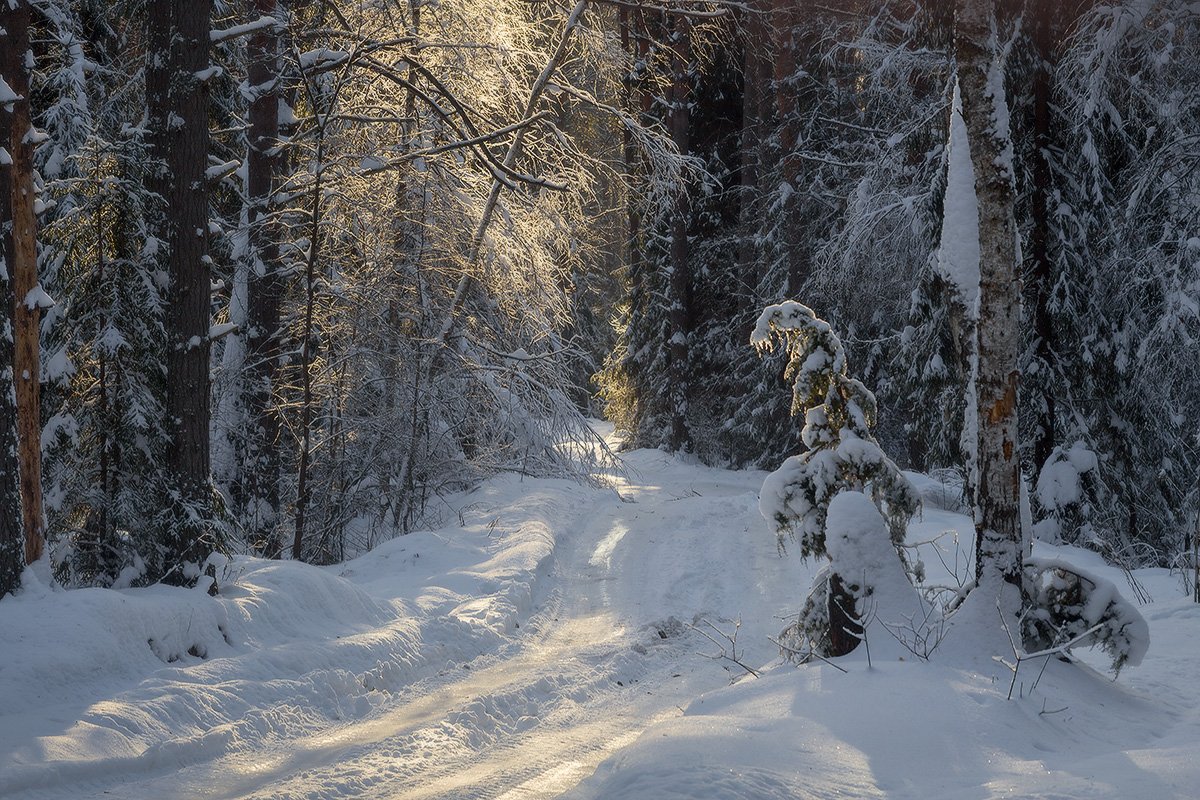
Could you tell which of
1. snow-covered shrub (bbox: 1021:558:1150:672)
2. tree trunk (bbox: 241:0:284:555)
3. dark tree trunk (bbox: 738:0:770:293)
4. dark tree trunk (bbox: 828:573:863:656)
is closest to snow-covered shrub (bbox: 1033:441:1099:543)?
snow-covered shrub (bbox: 1021:558:1150:672)

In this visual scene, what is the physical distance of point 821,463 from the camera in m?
7.07

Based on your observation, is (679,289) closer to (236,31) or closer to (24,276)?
(236,31)

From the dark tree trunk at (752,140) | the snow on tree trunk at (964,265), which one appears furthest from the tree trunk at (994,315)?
the dark tree trunk at (752,140)

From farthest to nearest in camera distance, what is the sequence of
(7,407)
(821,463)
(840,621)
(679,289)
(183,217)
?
(679,289) < (183,217) < (821,463) < (840,621) < (7,407)

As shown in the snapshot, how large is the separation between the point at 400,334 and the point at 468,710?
6867 mm

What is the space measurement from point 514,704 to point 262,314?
8.42m

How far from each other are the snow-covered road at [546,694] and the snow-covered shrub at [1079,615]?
7.39 ft

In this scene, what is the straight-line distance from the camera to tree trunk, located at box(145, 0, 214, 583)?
8031 millimetres

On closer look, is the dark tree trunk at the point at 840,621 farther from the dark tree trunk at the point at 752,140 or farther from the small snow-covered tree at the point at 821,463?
the dark tree trunk at the point at 752,140

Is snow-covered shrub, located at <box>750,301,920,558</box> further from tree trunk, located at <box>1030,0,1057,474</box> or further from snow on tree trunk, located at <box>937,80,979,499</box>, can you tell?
tree trunk, located at <box>1030,0,1057,474</box>

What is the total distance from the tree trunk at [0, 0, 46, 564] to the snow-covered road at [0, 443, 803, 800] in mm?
2801

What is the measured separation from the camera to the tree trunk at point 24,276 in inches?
284

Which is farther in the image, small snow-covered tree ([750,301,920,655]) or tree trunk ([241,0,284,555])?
tree trunk ([241,0,284,555])

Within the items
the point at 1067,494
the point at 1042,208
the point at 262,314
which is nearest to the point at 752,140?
the point at 1042,208
